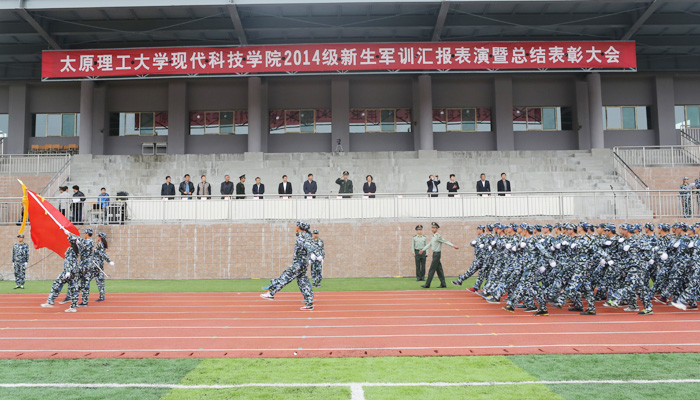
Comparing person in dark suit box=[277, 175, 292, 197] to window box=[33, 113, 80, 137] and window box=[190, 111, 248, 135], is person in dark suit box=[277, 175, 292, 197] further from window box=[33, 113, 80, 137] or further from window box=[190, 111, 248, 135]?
window box=[33, 113, 80, 137]

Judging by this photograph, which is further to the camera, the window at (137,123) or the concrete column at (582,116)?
the window at (137,123)

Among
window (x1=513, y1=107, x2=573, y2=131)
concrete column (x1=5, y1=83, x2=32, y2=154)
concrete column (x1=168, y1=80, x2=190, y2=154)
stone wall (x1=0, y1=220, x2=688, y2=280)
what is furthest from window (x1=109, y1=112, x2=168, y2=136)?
window (x1=513, y1=107, x2=573, y2=131)

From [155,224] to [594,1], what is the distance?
21539 mm

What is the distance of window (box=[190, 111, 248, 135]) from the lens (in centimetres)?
3180

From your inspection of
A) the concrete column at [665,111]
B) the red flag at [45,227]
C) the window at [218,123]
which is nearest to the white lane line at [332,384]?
the red flag at [45,227]

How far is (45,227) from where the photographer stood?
42.2 feet

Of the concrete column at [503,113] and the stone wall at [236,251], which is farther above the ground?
the concrete column at [503,113]

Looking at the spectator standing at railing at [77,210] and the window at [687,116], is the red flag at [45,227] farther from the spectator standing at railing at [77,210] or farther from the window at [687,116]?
the window at [687,116]

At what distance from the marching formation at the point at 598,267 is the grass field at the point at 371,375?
11.9 feet

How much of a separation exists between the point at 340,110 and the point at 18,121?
738 inches

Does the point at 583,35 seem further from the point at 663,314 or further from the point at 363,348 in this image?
the point at 363,348

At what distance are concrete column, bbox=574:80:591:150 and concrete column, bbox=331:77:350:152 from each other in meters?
13.4

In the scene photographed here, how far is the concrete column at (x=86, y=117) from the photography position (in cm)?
3009

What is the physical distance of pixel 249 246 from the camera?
1908cm
